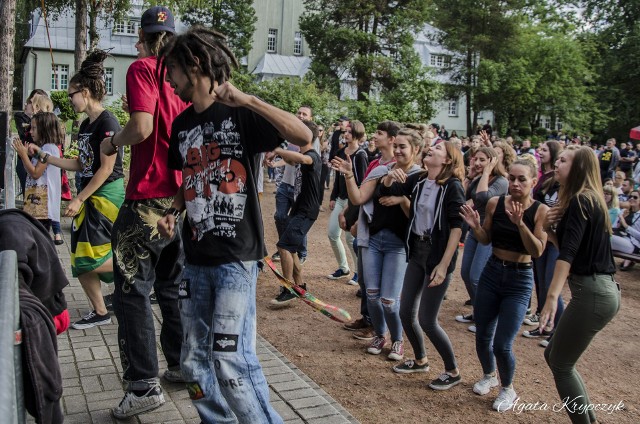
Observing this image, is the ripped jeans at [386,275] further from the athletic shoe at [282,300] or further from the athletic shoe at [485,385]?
the athletic shoe at [282,300]

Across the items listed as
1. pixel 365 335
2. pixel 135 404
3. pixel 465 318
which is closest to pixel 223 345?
pixel 135 404

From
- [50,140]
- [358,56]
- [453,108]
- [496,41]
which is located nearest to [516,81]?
[496,41]

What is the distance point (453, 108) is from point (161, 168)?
60.4 metres

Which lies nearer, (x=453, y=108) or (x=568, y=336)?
(x=568, y=336)

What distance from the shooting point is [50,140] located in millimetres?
8492

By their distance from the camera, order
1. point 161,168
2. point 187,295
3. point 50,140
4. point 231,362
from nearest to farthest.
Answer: point 231,362 → point 187,295 → point 161,168 → point 50,140

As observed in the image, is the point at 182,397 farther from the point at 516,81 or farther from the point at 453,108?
the point at 453,108

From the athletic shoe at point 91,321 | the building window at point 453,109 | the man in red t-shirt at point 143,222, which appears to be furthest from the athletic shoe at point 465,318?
the building window at point 453,109

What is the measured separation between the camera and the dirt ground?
4801 millimetres

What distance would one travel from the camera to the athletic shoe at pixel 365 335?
638cm

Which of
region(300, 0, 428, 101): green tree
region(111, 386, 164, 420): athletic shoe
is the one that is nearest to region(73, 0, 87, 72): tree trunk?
region(111, 386, 164, 420): athletic shoe

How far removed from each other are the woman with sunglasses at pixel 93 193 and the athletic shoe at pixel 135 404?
1825 millimetres

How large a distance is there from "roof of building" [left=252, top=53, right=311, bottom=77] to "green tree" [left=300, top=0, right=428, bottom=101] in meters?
13.0

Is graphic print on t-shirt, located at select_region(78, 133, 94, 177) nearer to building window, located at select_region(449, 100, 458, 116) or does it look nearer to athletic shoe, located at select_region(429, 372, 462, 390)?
athletic shoe, located at select_region(429, 372, 462, 390)
